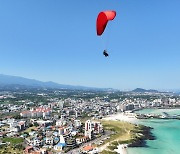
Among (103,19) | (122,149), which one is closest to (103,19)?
(103,19)

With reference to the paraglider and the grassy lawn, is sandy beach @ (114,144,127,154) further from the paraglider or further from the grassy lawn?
the paraglider

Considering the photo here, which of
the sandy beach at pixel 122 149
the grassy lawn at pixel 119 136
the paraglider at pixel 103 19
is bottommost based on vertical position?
the sandy beach at pixel 122 149

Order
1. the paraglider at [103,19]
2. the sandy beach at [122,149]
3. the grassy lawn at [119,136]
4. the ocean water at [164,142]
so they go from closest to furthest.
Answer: the paraglider at [103,19] → the sandy beach at [122,149] → the ocean water at [164,142] → the grassy lawn at [119,136]

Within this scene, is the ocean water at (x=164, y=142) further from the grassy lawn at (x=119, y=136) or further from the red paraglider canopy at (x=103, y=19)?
the red paraglider canopy at (x=103, y=19)

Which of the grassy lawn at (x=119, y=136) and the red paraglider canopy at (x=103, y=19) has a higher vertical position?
the red paraglider canopy at (x=103, y=19)

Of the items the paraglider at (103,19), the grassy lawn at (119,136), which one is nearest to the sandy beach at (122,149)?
the grassy lawn at (119,136)

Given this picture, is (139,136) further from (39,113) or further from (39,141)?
(39,113)

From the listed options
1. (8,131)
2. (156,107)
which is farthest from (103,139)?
(156,107)

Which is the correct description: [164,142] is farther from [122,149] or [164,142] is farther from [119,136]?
[122,149]

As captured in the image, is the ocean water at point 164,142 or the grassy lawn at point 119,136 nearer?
the ocean water at point 164,142
